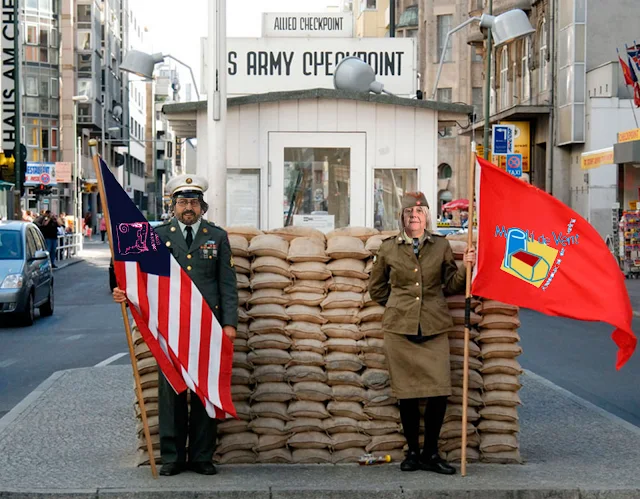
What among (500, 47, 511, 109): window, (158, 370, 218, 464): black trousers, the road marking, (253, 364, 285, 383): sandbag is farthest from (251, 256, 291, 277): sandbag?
(500, 47, 511, 109): window

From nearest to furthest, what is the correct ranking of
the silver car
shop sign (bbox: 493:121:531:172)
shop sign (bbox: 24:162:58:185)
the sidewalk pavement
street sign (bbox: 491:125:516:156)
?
the sidewalk pavement → the silver car → street sign (bbox: 491:125:516:156) → shop sign (bbox: 493:121:531:172) → shop sign (bbox: 24:162:58:185)

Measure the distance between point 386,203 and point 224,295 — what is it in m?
4.48

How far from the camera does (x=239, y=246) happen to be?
802 centimetres

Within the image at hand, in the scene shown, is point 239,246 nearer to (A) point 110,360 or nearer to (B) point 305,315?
(B) point 305,315

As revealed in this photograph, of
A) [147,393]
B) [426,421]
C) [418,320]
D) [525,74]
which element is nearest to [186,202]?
[147,393]

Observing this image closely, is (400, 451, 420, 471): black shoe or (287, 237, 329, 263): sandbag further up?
(287, 237, 329, 263): sandbag

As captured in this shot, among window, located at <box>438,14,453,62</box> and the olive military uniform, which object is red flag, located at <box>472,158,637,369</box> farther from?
window, located at <box>438,14,453,62</box>

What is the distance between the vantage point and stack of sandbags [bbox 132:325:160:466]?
25.3 feet

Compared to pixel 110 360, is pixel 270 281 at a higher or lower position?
higher

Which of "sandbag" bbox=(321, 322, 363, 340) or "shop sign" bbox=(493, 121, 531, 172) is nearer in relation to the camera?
"sandbag" bbox=(321, 322, 363, 340)

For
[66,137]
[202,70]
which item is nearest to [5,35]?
[202,70]

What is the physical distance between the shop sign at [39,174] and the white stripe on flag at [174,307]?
46.9 metres

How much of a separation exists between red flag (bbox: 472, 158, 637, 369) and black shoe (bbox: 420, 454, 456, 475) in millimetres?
1094

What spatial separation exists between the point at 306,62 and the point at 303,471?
19.8ft
